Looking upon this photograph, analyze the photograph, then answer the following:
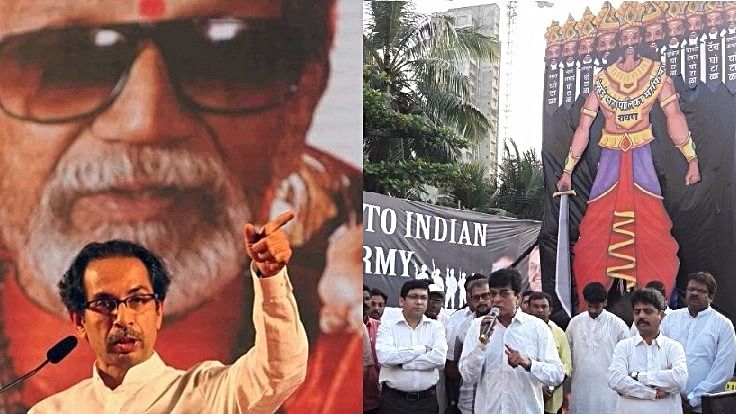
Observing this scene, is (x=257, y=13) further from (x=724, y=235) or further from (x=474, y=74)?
(x=474, y=74)

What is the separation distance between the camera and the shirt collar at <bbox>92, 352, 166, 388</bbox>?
2.66 metres

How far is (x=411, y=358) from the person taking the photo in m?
5.84

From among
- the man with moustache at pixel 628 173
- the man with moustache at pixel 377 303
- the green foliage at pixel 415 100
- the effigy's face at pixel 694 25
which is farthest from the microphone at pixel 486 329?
the green foliage at pixel 415 100

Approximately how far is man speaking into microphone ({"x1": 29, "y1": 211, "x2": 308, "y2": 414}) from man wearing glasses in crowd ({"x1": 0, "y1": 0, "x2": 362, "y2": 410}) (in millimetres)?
42

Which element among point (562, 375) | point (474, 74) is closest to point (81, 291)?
point (562, 375)

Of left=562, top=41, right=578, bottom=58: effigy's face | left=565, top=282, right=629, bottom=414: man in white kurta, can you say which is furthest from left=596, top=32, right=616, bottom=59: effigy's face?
left=565, top=282, right=629, bottom=414: man in white kurta

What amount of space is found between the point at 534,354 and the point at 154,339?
3121mm

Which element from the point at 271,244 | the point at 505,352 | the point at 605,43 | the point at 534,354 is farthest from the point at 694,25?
the point at 271,244

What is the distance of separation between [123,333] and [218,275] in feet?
1.00

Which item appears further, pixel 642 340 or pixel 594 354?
pixel 594 354

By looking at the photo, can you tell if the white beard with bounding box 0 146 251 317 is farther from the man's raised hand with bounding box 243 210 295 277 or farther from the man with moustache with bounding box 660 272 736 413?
the man with moustache with bounding box 660 272 736 413

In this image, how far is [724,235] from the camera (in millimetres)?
7457

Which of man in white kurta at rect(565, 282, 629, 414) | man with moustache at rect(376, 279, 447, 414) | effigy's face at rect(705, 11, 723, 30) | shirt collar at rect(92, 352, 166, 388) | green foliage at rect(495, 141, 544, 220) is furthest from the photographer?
green foliage at rect(495, 141, 544, 220)

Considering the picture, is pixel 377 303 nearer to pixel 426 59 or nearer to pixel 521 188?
pixel 426 59
